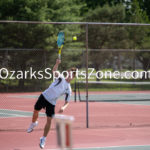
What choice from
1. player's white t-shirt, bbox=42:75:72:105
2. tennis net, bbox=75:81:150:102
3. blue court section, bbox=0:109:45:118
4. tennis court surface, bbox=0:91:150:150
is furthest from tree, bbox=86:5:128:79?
player's white t-shirt, bbox=42:75:72:105

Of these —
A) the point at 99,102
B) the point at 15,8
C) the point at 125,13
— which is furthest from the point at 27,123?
the point at 125,13

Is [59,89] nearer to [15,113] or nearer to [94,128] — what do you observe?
[94,128]

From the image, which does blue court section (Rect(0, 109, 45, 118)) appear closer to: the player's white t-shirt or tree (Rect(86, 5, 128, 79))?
the player's white t-shirt

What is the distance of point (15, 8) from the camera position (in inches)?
1032

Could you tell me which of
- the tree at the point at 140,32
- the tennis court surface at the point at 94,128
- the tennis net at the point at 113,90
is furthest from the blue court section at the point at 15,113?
the tree at the point at 140,32

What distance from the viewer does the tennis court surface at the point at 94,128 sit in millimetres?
9359

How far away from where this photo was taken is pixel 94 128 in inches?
466

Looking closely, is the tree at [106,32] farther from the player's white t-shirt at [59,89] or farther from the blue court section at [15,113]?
the player's white t-shirt at [59,89]

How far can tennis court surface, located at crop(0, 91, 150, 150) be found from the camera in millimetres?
9359

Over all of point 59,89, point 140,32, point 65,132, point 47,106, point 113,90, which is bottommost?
point 113,90

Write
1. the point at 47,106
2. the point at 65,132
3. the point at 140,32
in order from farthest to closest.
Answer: the point at 140,32 → the point at 47,106 → the point at 65,132

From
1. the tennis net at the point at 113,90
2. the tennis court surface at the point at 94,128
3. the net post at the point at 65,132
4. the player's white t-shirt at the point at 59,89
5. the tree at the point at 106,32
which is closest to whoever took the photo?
the net post at the point at 65,132

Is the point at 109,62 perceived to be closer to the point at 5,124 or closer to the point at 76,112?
the point at 76,112

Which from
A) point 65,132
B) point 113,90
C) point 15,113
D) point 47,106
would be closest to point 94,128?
point 47,106
